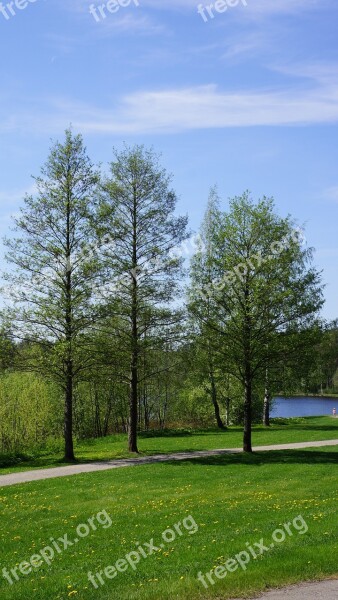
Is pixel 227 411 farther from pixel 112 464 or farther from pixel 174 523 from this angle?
pixel 174 523

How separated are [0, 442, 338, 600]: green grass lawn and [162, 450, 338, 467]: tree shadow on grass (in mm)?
311

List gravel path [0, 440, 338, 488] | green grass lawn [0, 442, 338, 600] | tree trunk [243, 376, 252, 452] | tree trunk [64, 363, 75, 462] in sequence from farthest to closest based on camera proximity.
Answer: tree trunk [64, 363, 75, 462] < tree trunk [243, 376, 252, 452] < gravel path [0, 440, 338, 488] < green grass lawn [0, 442, 338, 600]

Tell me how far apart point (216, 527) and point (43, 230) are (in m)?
17.7

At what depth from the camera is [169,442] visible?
107ft

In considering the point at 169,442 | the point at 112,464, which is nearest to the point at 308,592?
the point at 112,464

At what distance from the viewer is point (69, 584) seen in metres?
9.37

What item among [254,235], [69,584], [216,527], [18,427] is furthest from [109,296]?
[18,427]

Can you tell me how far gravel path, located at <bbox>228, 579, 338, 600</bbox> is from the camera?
8.35 m

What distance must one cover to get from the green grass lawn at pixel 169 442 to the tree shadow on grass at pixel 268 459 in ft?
12.8

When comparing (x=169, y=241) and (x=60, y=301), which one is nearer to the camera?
(x=60, y=301)

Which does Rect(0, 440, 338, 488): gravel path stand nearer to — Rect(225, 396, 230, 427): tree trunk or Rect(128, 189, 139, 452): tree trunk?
Rect(128, 189, 139, 452): tree trunk

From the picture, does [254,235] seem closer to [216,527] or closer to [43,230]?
[43,230]

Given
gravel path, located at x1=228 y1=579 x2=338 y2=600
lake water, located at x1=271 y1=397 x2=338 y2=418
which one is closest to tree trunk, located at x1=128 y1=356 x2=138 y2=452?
gravel path, located at x1=228 y1=579 x2=338 y2=600

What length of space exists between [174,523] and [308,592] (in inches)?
198
